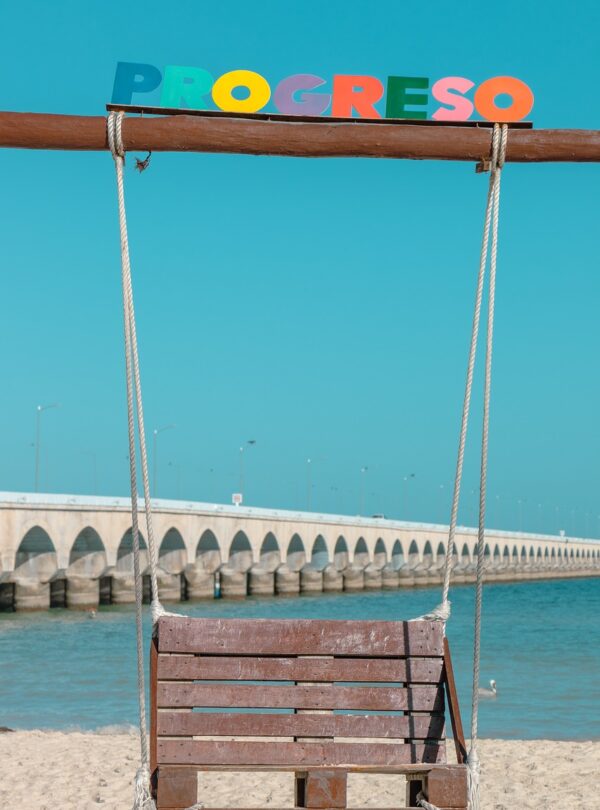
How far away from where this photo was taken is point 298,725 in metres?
5.89

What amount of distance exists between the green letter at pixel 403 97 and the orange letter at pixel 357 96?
0.06 metres

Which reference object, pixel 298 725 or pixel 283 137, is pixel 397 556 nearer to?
pixel 298 725

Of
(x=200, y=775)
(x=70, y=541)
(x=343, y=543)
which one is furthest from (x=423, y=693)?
(x=343, y=543)

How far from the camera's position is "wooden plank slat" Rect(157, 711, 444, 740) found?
5.80 m

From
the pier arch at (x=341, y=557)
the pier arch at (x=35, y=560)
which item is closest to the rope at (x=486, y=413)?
the pier arch at (x=35, y=560)

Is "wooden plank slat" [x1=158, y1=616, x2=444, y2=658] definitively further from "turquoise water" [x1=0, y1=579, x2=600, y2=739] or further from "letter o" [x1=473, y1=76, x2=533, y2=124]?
"turquoise water" [x1=0, y1=579, x2=600, y2=739]

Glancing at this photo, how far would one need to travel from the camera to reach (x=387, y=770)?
202 inches

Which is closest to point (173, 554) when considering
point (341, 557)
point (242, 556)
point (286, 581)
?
point (242, 556)

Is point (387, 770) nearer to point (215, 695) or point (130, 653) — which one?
point (215, 695)

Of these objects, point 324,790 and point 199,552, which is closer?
point 324,790

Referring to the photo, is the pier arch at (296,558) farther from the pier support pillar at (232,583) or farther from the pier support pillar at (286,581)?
the pier support pillar at (232,583)

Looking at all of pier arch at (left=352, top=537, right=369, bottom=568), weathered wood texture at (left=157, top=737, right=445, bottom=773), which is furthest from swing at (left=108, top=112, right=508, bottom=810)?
pier arch at (left=352, top=537, right=369, bottom=568)

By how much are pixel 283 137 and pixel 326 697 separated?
10.2 feet

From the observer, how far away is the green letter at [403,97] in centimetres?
645
